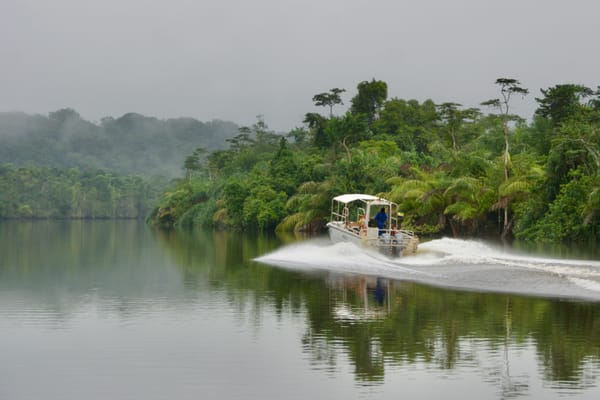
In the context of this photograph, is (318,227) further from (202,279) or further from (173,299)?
(173,299)

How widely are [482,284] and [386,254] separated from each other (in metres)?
6.47

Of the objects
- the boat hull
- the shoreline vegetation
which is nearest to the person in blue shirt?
the boat hull

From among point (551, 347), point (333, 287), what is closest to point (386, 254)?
point (333, 287)

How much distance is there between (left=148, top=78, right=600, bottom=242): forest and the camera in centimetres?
3638

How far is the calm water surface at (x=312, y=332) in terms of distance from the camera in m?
9.96

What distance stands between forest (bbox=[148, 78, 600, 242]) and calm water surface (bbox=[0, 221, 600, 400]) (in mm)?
15121

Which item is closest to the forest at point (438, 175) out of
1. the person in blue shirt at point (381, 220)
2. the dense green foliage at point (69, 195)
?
the person in blue shirt at point (381, 220)

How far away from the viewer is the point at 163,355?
459 inches

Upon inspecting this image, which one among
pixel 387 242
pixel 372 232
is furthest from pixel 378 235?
pixel 387 242

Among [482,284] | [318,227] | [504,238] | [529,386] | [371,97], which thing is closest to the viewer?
[529,386]

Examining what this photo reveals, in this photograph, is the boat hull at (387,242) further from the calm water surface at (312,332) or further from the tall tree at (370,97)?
the tall tree at (370,97)

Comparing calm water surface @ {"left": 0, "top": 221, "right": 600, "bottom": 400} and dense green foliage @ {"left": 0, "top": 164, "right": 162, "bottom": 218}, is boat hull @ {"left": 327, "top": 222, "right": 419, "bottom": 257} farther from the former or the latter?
dense green foliage @ {"left": 0, "top": 164, "right": 162, "bottom": 218}

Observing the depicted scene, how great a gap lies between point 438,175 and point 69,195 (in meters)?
94.4

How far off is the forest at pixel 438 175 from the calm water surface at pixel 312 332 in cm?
1512
